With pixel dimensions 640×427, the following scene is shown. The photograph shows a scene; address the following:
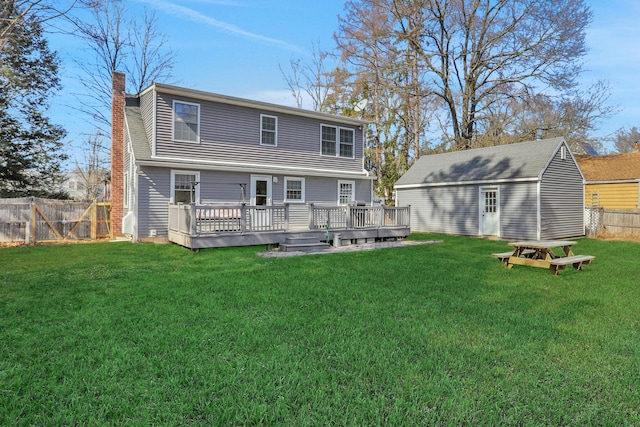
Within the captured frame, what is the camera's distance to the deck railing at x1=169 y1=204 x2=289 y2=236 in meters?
10.7

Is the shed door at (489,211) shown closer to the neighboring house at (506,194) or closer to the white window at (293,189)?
the neighboring house at (506,194)

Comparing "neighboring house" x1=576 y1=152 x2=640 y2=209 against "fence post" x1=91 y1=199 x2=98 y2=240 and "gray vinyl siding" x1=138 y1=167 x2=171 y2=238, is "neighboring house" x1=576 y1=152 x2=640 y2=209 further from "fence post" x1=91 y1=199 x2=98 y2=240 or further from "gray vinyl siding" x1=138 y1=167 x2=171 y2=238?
"fence post" x1=91 y1=199 x2=98 y2=240

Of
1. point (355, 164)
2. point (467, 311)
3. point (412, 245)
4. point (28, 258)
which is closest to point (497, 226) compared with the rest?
point (412, 245)

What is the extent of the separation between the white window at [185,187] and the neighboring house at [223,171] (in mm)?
35

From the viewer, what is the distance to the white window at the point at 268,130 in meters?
15.1

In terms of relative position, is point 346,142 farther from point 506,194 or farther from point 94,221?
point 94,221

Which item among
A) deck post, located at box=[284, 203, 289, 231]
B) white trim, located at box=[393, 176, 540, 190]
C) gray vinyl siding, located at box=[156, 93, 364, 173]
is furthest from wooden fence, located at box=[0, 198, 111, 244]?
white trim, located at box=[393, 176, 540, 190]

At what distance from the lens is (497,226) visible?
649 inches

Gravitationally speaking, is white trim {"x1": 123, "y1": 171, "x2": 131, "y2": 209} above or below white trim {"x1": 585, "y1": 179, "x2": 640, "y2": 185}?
below

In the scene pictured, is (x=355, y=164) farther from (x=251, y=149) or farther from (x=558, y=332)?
(x=558, y=332)

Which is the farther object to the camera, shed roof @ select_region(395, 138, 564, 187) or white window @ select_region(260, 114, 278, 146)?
shed roof @ select_region(395, 138, 564, 187)

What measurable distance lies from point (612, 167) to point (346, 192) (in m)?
17.6

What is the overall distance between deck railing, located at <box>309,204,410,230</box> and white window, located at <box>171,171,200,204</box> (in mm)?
4448

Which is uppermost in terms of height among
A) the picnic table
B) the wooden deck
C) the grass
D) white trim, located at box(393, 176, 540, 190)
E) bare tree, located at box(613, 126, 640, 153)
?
bare tree, located at box(613, 126, 640, 153)
